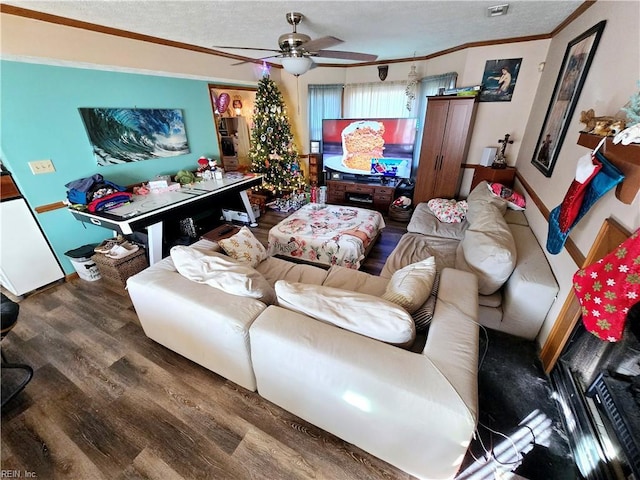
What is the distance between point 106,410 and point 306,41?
2778 mm

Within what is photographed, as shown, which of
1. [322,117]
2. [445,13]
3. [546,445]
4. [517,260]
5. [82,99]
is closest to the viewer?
[546,445]

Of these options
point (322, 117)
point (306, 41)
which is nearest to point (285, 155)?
point (322, 117)

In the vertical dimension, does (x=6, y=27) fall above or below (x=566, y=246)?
above

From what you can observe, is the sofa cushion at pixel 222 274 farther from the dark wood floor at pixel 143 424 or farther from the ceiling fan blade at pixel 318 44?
the ceiling fan blade at pixel 318 44

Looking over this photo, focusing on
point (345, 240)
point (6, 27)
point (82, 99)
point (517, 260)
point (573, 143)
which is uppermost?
point (6, 27)

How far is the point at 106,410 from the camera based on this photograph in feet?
4.79

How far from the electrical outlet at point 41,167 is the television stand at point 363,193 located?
350 cm

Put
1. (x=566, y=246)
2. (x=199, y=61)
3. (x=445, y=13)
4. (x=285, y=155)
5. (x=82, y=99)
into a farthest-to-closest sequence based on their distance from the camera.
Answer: (x=285, y=155)
(x=199, y=61)
(x=82, y=99)
(x=445, y=13)
(x=566, y=246)

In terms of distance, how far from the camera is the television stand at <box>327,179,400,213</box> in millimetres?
4199

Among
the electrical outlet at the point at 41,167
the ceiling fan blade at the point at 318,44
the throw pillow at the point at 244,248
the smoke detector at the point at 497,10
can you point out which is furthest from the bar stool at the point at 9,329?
the smoke detector at the point at 497,10

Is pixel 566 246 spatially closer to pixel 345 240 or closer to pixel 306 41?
pixel 345 240

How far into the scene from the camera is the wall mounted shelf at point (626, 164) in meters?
1.05

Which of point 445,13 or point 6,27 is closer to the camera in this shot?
point 6,27

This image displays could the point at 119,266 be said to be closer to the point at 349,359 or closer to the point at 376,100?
the point at 349,359
